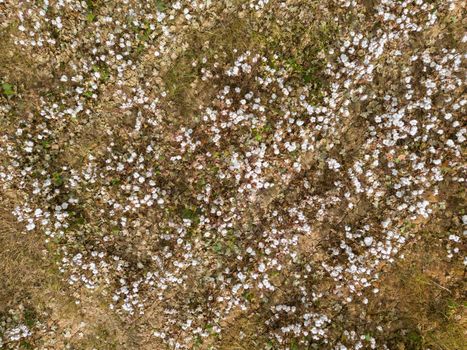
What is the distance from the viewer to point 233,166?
18.7ft

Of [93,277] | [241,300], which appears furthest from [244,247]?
[93,277]

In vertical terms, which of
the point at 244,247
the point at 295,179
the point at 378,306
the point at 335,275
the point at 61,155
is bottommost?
the point at 378,306

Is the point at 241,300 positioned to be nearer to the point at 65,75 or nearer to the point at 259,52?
the point at 259,52

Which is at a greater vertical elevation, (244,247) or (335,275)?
(244,247)

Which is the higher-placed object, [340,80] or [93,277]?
[340,80]

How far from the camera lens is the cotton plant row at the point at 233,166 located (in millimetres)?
5652

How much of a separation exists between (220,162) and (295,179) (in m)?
1.19

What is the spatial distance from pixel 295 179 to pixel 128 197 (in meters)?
2.60

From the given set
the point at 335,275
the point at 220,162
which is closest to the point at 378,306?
the point at 335,275

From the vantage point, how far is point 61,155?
5.85 meters

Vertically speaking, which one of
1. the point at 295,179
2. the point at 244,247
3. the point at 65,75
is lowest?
the point at 244,247

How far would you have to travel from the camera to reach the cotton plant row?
5.65 meters

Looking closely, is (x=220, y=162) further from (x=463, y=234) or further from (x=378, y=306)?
(x=463, y=234)

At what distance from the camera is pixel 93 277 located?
590 cm
